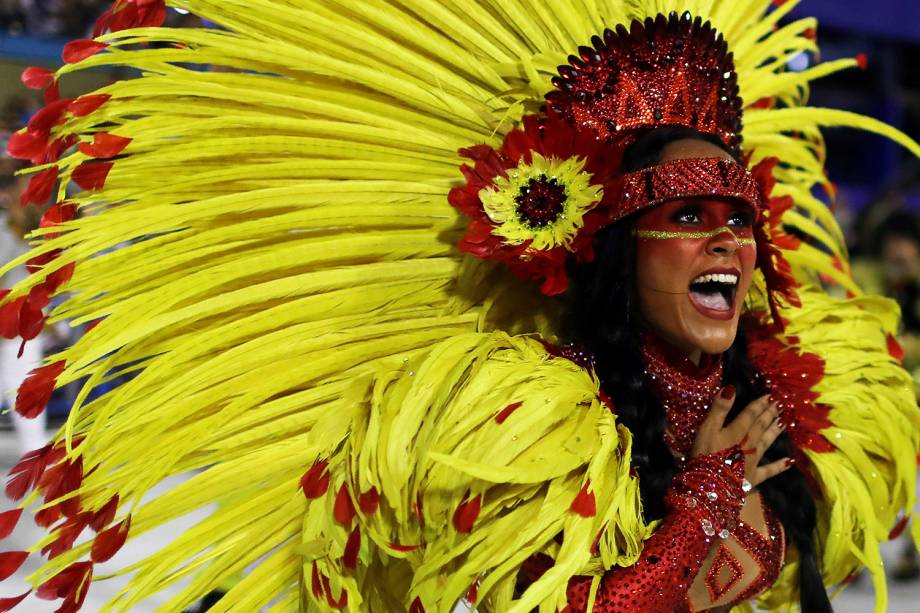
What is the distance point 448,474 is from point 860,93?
10.0 metres

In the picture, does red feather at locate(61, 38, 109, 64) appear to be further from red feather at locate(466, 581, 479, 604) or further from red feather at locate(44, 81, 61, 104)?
red feather at locate(466, 581, 479, 604)

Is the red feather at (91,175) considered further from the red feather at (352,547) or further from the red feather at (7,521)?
the red feather at (352,547)

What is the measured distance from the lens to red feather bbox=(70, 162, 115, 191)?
62.5 inches

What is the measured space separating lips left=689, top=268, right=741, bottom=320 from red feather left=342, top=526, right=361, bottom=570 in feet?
2.12

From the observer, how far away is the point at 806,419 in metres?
1.97

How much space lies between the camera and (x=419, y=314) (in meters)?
1.84

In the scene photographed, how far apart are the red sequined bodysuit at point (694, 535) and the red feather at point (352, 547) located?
1.08ft

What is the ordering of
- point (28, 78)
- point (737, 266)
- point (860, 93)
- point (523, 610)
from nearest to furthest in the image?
1. point (523, 610)
2. point (28, 78)
3. point (737, 266)
4. point (860, 93)

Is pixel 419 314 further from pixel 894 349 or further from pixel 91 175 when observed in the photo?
pixel 894 349

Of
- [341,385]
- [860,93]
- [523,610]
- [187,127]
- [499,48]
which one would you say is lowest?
[860,93]

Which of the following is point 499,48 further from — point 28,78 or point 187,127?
point 28,78

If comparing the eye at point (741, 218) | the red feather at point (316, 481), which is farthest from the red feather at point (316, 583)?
the eye at point (741, 218)

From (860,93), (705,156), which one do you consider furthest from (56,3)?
(860,93)

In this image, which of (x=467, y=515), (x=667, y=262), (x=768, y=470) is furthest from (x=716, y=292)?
(x=467, y=515)
